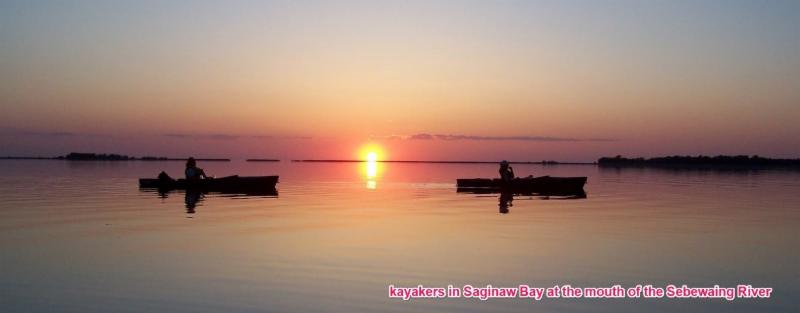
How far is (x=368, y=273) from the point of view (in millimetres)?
14461

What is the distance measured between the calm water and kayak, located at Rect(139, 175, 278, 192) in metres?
11.3

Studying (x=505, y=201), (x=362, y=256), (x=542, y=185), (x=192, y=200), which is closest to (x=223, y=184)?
(x=192, y=200)

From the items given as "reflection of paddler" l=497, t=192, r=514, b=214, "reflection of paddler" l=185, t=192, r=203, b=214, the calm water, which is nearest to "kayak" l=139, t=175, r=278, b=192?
"reflection of paddler" l=185, t=192, r=203, b=214

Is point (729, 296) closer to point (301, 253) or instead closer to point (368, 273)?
point (368, 273)

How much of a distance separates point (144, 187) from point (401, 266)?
35204 millimetres

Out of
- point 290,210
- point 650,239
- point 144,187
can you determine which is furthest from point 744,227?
point 144,187

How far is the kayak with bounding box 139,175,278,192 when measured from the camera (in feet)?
138

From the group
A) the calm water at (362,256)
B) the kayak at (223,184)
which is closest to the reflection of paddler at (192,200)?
the calm water at (362,256)

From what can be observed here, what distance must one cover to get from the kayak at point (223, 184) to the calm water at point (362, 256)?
446 inches

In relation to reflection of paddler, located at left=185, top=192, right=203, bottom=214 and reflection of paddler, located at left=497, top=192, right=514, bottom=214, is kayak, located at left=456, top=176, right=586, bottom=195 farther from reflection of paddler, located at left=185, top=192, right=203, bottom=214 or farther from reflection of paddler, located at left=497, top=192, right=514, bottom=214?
reflection of paddler, located at left=185, top=192, right=203, bottom=214

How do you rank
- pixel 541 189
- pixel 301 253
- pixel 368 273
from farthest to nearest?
pixel 541 189, pixel 301 253, pixel 368 273

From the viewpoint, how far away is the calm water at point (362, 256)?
12.0 meters

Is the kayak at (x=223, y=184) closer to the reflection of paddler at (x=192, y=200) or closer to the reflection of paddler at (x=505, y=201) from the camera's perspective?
the reflection of paddler at (x=192, y=200)

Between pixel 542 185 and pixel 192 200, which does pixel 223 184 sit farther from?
pixel 542 185
